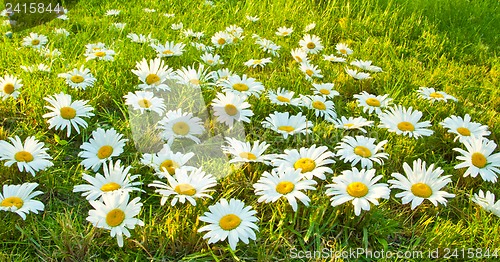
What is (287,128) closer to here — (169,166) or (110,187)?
(169,166)

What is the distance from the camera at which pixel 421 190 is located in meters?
A: 1.80

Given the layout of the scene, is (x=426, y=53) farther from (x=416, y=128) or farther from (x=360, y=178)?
(x=360, y=178)

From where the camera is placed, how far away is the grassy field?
67.6 inches

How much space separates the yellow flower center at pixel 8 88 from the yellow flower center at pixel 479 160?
7.09 feet

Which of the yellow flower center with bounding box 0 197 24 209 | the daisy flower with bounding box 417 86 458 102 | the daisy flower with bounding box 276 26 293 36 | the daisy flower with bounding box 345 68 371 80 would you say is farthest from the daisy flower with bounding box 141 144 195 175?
the daisy flower with bounding box 276 26 293 36

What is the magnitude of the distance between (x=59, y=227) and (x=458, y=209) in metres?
1.56

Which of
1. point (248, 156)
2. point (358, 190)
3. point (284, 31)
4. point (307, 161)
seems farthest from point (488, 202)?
point (284, 31)

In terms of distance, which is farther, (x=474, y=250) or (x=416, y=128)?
(x=416, y=128)

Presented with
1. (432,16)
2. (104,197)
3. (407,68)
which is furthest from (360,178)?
(432,16)

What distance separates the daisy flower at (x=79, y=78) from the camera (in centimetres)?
244

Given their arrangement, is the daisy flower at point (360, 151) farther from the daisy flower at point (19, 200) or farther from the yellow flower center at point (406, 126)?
the daisy flower at point (19, 200)

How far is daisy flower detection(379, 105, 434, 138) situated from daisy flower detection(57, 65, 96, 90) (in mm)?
1486

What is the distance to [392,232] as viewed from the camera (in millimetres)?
1812

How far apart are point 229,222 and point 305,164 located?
42 centimetres
